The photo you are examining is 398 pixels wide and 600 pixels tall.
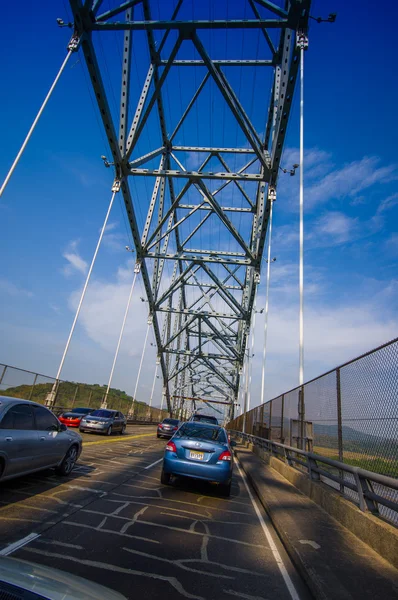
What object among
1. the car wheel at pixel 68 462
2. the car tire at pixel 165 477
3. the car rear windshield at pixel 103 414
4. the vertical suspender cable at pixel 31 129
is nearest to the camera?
the car wheel at pixel 68 462

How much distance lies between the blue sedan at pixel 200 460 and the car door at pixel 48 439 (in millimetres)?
2206

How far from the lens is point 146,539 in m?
4.22

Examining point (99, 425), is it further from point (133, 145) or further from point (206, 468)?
point (133, 145)

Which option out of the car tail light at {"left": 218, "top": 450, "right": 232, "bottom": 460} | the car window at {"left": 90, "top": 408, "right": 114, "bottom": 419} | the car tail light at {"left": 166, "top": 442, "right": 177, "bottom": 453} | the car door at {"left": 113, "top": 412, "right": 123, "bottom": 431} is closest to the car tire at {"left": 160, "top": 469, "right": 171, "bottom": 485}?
the car tail light at {"left": 166, "top": 442, "right": 177, "bottom": 453}

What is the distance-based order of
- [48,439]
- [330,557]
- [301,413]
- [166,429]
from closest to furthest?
[330,557] < [48,439] < [301,413] < [166,429]

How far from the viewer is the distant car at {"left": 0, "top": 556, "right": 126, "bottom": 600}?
5.38ft

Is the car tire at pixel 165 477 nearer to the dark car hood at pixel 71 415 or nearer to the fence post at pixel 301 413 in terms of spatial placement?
the fence post at pixel 301 413

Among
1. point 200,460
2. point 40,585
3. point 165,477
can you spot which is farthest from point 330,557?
point 165,477

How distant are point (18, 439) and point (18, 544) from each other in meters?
2.22

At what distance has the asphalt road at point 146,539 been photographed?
10.6 ft

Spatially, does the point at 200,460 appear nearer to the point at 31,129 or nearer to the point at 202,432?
Result: the point at 202,432

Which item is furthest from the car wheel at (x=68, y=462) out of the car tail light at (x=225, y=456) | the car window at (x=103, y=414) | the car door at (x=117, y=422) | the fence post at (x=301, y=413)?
the car door at (x=117, y=422)

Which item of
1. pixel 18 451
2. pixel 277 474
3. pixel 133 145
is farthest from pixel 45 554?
pixel 133 145

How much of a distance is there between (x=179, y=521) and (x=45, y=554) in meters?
2.37
